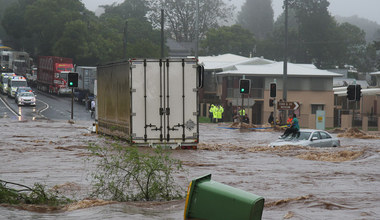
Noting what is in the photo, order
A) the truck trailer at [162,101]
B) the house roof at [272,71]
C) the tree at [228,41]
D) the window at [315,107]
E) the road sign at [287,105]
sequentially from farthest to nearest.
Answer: the tree at [228,41]
the window at [315,107]
the house roof at [272,71]
the road sign at [287,105]
the truck trailer at [162,101]

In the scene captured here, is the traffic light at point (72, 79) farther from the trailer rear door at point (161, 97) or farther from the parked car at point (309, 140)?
the trailer rear door at point (161, 97)

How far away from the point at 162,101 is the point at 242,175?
214 inches

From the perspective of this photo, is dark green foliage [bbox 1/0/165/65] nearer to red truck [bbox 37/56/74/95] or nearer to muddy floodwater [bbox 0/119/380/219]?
red truck [bbox 37/56/74/95]

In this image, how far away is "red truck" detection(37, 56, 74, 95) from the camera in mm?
73750

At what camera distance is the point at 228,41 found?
117188 millimetres

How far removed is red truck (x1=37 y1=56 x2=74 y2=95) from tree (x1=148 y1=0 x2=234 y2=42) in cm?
4237

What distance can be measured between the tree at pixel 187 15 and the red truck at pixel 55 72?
42373 mm

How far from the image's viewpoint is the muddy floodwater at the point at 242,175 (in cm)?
1226

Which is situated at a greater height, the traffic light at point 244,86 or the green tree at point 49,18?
the green tree at point 49,18

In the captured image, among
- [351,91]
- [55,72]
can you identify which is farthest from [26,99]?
[351,91]

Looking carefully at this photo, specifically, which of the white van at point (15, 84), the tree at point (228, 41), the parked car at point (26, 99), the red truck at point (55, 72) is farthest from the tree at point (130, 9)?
the parked car at point (26, 99)

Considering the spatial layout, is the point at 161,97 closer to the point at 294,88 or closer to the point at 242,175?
Result: the point at 242,175

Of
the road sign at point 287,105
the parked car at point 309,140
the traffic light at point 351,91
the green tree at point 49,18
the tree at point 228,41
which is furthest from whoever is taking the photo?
the tree at point 228,41

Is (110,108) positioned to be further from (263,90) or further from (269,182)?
(263,90)
